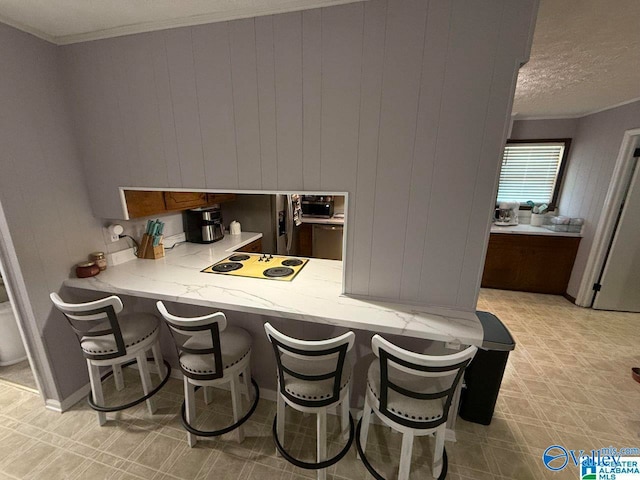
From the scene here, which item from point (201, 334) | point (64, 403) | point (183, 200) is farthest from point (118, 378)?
point (183, 200)

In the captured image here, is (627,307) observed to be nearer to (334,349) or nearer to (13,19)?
(334,349)

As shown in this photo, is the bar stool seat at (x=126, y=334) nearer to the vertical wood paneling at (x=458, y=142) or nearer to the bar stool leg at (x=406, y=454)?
the bar stool leg at (x=406, y=454)

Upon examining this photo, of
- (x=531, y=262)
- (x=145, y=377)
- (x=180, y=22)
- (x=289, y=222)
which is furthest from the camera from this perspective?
(x=289, y=222)

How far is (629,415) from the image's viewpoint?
6.21ft

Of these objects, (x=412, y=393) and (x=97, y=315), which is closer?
(x=412, y=393)

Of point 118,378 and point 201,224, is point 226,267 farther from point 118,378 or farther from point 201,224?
point 118,378

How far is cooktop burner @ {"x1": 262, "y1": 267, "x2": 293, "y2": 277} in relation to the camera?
1.96 metres

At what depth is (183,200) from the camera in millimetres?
2512

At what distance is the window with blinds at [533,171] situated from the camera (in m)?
3.92

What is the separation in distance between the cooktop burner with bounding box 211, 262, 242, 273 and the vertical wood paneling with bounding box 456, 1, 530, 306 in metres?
1.60

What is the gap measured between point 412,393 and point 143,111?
7.36 ft

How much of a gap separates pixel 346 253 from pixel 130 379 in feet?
7.04

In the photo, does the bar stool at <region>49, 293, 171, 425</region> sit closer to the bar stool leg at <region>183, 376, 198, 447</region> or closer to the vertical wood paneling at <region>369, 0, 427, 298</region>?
the bar stool leg at <region>183, 376, 198, 447</region>

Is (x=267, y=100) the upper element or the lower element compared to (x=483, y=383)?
upper
